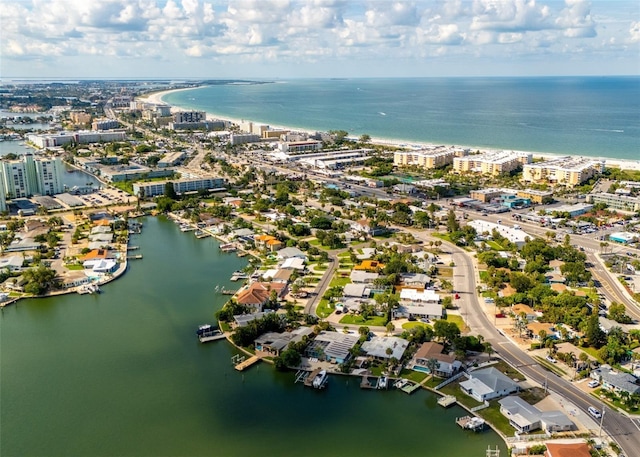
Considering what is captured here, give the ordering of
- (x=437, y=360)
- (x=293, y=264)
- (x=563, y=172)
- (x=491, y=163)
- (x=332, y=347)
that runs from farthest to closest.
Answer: (x=491, y=163), (x=563, y=172), (x=293, y=264), (x=332, y=347), (x=437, y=360)

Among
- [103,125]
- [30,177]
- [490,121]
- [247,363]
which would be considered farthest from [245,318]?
[490,121]

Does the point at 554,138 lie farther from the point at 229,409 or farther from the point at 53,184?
the point at 229,409

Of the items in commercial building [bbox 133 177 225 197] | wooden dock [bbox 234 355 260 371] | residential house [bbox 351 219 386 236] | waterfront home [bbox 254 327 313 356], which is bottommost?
wooden dock [bbox 234 355 260 371]

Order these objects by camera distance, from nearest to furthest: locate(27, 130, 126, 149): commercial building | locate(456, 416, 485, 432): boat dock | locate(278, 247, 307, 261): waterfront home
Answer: locate(456, 416, 485, 432): boat dock, locate(278, 247, 307, 261): waterfront home, locate(27, 130, 126, 149): commercial building

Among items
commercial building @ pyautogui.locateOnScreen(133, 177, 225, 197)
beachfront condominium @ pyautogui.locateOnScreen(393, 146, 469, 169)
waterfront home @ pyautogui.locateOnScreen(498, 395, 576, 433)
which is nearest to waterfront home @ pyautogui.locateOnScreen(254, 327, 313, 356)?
waterfront home @ pyautogui.locateOnScreen(498, 395, 576, 433)

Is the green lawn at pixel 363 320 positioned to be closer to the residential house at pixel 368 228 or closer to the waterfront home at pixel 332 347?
the waterfront home at pixel 332 347

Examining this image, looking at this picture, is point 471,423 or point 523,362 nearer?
point 471,423

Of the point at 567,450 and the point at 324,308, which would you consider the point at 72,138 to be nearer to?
the point at 324,308

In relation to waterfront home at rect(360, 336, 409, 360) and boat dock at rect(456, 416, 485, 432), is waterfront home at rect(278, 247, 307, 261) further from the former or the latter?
boat dock at rect(456, 416, 485, 432)
